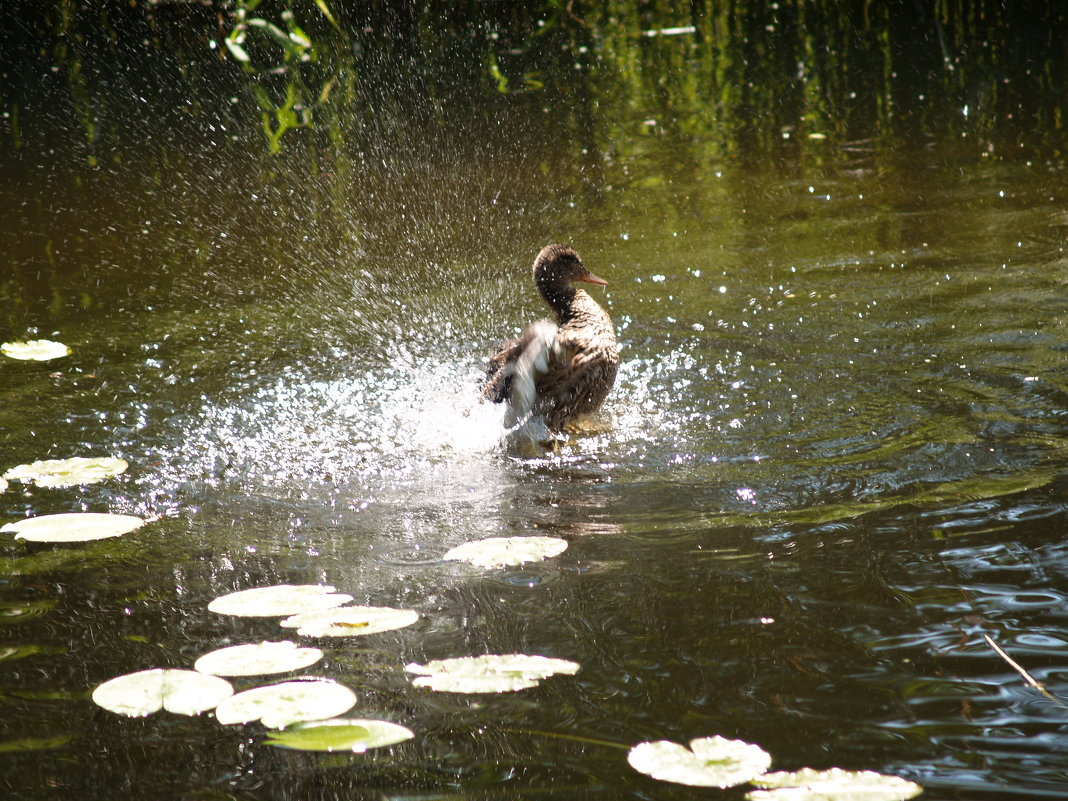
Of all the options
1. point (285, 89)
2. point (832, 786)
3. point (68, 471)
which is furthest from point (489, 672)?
point (285, 89)

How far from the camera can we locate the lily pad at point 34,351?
19.6ft

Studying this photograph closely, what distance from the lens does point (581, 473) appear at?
4.53 m

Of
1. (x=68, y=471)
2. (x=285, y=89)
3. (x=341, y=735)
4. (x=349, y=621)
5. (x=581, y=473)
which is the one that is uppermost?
(x=285, y=89)

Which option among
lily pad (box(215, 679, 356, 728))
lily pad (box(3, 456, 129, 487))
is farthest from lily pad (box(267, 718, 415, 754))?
lily pad (box(3, 456, 129, 487))

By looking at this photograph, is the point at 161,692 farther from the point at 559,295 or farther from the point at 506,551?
the point at 559,295

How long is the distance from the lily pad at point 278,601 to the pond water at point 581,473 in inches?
2.4

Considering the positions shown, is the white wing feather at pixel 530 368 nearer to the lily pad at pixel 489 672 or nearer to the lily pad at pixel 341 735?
the lily pad at pixel 489 672

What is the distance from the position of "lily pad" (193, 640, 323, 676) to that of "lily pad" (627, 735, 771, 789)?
928mm

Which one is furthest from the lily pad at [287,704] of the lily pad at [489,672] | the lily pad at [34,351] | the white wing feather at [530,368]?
the lily pad at [34,351]

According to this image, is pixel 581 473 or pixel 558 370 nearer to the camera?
pixel 581 473

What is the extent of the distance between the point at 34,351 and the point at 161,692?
152 inches

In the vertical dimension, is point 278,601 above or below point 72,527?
below

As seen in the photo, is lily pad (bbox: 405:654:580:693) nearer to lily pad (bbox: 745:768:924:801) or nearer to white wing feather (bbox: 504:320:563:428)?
lily pad (bbox: 745:768:924:801)

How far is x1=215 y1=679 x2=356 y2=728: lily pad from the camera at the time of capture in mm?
2584
